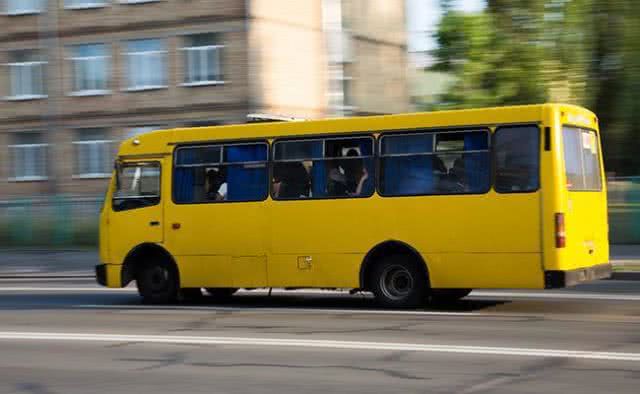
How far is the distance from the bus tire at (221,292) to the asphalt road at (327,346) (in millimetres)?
534

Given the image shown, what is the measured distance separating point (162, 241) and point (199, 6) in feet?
79.9

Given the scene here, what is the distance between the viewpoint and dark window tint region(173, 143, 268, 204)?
16406mm

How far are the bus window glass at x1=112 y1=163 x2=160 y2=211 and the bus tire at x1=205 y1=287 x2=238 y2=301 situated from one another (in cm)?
153

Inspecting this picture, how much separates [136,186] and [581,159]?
6121 millimetres

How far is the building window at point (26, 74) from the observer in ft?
143

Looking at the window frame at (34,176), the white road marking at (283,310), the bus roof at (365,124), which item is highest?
the window frame at (34,176)

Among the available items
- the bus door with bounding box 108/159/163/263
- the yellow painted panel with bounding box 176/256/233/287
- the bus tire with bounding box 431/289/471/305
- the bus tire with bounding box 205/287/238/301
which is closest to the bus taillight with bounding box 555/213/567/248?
the bus tire with bounding box 431/289/471/305

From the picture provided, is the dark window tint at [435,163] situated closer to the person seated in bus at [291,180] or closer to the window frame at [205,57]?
the person seated in bus at [291,180]

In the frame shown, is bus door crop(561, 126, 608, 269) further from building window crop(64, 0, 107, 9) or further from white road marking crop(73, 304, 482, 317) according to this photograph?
building window crop(64, 0, 107, 9)

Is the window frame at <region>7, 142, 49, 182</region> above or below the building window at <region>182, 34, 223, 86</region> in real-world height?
below

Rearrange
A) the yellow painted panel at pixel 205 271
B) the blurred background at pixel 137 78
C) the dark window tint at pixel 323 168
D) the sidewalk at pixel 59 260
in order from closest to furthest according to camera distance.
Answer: the dark window tint at pixel 323 168 < the yellow painted panel at pixel 205 271 < the sidewalk at pixel 59 260 < the blurred background at pixel 137 78

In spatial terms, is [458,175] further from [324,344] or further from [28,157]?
[28,157]

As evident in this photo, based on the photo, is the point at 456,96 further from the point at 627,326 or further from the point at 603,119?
the point at 627,326

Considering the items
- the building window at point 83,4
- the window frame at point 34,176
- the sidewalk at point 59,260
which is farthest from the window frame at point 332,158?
the window frame at point 34,176
